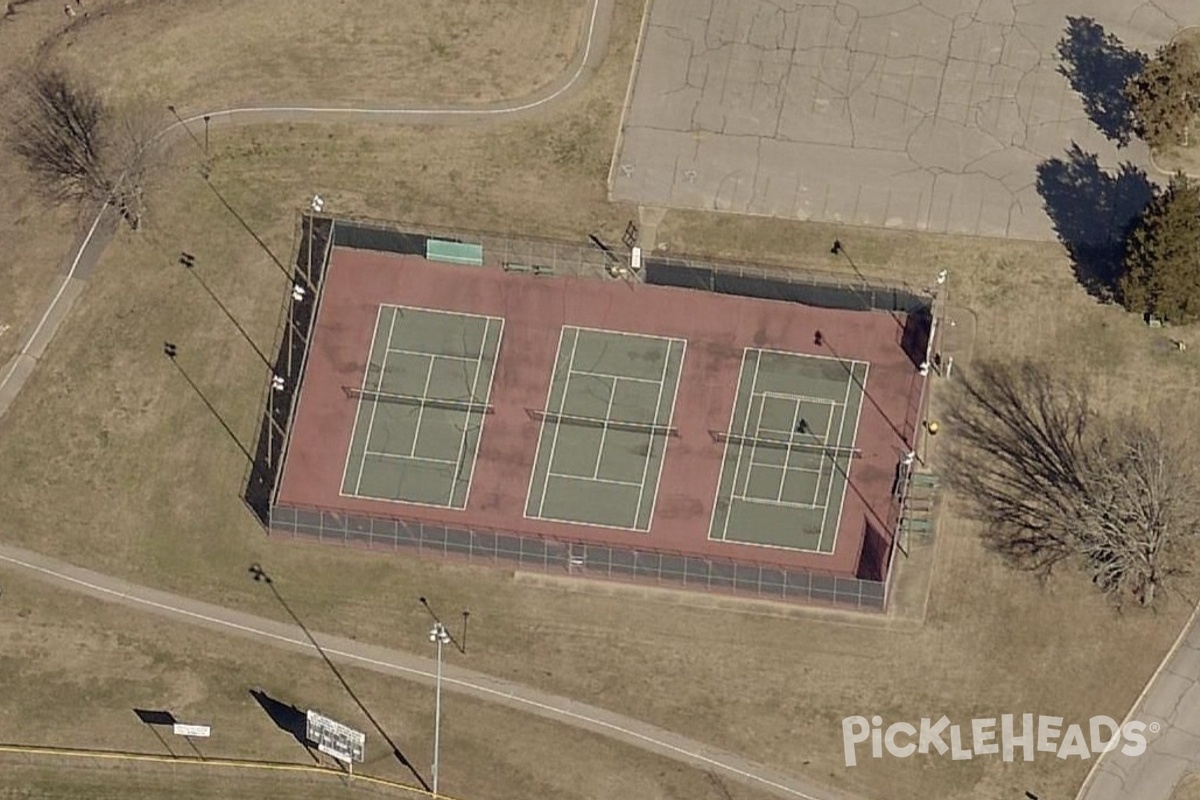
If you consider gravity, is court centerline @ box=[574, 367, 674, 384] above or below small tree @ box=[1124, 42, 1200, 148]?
below

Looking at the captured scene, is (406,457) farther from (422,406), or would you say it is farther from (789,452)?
(789,452)

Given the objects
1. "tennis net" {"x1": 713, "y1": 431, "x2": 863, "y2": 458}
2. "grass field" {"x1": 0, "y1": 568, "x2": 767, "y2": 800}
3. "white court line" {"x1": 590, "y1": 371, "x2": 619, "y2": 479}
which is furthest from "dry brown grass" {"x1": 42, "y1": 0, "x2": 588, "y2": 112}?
"grass field" {"x1": 0, "y1": 568, "x2": 767, "y2": 800}

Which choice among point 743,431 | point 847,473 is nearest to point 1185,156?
point 847,473

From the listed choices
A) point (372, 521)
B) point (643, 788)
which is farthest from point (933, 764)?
point (372, 521)

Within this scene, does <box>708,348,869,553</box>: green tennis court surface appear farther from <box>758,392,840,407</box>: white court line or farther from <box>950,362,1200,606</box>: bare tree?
<box>950,362,1200,606</box>: bare tree

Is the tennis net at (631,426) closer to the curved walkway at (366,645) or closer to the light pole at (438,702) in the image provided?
the light pole at (438,702)

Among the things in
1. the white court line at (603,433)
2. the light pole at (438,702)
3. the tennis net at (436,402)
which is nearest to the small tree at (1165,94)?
the white court line at (603,433)

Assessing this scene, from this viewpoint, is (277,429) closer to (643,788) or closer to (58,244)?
(58,244)
